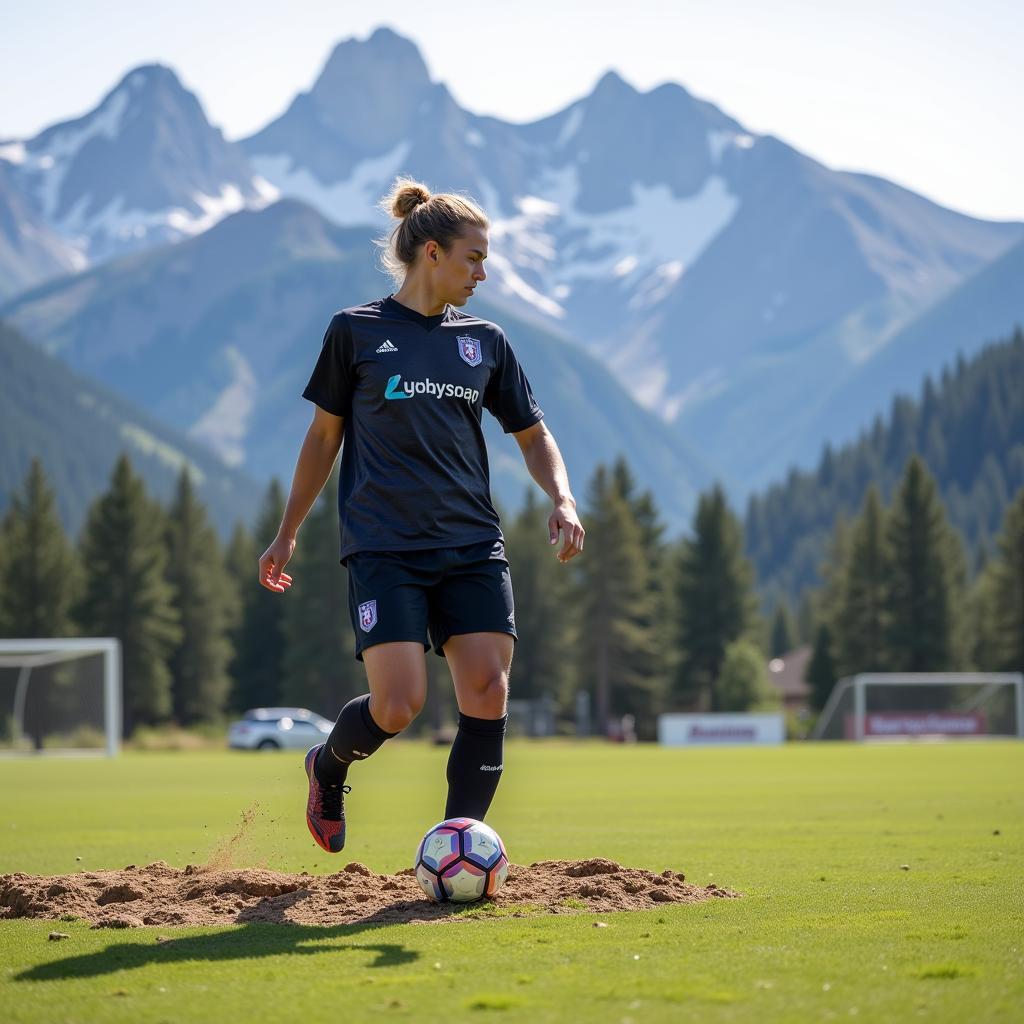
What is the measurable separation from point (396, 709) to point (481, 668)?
35 centimetres

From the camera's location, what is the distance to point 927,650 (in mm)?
84812

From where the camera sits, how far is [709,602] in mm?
91188

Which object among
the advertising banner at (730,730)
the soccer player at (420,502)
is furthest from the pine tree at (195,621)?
the soccer player at (420,502)

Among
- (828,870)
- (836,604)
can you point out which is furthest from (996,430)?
(828,870)

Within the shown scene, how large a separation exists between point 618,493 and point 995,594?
20.9 m

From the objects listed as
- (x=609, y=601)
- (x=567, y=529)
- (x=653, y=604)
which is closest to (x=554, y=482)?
(x=567, y=529)

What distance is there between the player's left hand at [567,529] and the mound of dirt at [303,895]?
128 centimetres

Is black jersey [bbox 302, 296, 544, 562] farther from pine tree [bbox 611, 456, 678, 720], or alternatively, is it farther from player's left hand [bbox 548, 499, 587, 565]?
pine tree [bbox 611, 456, 678, 720]

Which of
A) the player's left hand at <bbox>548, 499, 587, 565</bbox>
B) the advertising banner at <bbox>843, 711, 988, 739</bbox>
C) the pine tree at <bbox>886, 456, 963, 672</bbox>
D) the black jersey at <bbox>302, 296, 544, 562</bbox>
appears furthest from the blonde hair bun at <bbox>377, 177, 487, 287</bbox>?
the pine tree at <bbox>886, 456, 963, 672</bbox>

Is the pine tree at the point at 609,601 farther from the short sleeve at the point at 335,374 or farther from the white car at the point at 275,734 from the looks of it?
the short sleeve at the point at 335,374

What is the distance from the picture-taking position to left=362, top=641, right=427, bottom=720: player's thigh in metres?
6.03

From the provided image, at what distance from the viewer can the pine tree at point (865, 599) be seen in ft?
282

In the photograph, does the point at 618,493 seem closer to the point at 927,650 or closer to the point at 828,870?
the point at 927,650

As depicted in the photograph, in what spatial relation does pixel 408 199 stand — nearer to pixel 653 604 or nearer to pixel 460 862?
pixel 460 862
